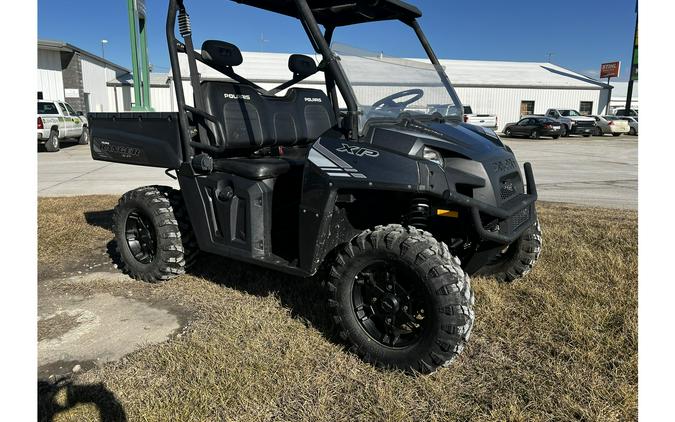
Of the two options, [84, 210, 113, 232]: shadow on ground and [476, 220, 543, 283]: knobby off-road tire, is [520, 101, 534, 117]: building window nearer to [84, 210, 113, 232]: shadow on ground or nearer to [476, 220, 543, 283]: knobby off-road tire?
[84, 210, 113, 232]: shadow on ground

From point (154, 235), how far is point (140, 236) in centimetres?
24

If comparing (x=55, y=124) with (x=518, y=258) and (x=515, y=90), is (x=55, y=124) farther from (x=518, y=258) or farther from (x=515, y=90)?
(x=515, y=90)

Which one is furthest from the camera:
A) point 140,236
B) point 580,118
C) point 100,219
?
point 580,118

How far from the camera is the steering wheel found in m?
3.08

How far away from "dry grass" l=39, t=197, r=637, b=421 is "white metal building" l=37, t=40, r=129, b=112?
24901mm

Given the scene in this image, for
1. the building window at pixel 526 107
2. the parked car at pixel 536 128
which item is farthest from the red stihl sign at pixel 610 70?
the parked car at pixel 536 128

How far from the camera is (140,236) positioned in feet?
14.1

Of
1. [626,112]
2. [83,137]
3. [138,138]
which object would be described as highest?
[626,112]

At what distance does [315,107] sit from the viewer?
4.66 meters

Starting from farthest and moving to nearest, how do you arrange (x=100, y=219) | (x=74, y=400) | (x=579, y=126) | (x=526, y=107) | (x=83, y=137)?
(x=526, y=107) → (x=579, y=126) → (x=83, y=137) → (x=100, y=219) → (x=74, y=400)

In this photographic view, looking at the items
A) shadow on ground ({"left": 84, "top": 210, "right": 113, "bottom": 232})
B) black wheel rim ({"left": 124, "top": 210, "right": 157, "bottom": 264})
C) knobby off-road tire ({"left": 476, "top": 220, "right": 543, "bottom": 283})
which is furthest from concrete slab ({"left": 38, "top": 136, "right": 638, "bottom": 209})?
black wheel rim ({"left": 124, "top": 210, "right": 157, "bottom": 264})

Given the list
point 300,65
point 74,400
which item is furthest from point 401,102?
point 74,400

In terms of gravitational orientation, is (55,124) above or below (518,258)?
above
